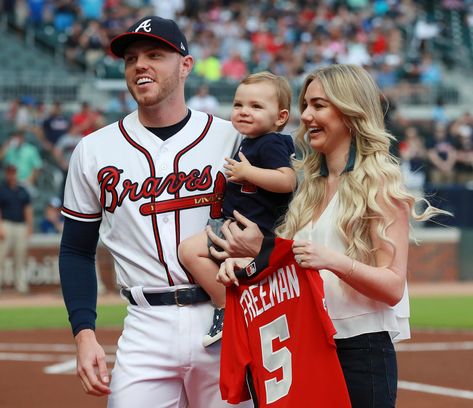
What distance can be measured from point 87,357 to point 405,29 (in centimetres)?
2351

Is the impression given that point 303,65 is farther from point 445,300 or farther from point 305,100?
point 305,100

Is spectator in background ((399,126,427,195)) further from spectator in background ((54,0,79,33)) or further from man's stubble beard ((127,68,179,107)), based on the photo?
man's stubble beard ((127,68,179,107))

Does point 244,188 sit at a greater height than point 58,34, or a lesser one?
lesser

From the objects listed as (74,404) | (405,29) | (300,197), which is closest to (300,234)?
(300,197)

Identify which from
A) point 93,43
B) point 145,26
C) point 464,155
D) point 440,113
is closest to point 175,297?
point 145,26

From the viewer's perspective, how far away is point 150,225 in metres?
4.00

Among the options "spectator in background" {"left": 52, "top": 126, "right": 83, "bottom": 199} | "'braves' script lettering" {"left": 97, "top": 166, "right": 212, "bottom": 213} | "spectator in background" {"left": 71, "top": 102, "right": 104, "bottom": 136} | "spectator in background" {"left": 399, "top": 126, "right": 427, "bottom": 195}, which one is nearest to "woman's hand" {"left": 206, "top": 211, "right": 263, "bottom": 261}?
"'braves' script lettering" {"left": 97, "top": 166, "right": 212, "bottom": 213}

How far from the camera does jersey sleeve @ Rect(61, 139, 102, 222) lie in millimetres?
4086

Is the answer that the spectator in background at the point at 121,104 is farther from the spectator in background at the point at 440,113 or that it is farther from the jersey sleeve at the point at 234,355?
the jersey sleeve at the point at 234,355

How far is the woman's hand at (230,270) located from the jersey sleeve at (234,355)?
0.07 meters

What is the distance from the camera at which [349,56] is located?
2381 centimetres

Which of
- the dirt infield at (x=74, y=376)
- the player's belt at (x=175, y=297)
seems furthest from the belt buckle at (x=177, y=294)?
the dirt infield at (x=74, y=376)

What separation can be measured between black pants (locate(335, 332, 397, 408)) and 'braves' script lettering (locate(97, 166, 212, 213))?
0.92 meters

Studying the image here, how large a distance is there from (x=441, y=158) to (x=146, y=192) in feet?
52.4
